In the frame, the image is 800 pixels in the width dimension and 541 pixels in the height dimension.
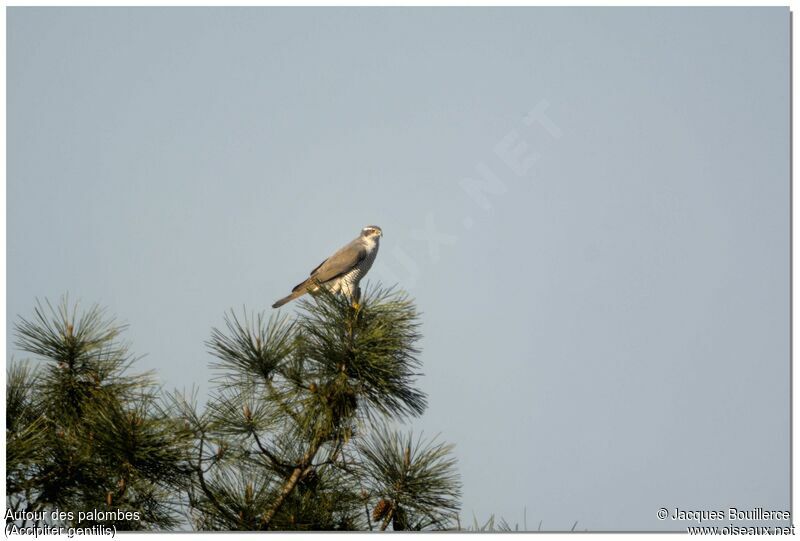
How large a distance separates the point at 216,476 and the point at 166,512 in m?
0.48

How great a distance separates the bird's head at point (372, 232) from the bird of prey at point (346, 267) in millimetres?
14

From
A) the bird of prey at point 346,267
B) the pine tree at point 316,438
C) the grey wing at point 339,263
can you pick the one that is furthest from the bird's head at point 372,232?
the pine tree at point 316,438

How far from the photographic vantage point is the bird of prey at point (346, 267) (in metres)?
10.9

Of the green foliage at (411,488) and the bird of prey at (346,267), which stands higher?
the bird of prey at (346,267)

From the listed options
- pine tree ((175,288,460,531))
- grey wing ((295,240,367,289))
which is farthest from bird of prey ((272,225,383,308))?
pine tree ((175,288,460,531))

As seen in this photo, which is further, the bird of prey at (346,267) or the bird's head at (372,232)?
the bird's head at (372,232)

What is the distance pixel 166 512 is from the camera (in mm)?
6570

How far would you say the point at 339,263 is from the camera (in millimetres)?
11008

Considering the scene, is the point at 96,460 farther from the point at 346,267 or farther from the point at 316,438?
the point at 346,267

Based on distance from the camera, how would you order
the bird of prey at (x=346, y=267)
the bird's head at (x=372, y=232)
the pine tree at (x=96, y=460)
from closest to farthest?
the pine tree at (x=96, y=460) < the bird of prey at (x=346, y=267) < the bird's head at (x=372, y=232)

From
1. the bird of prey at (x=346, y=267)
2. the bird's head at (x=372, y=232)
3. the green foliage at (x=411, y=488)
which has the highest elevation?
the bird's head at (x=372, y=232)

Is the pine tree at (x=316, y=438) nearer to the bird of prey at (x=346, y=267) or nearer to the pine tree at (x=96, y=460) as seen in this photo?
the pine tree at (x=96, y=460)

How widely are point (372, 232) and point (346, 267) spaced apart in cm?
76

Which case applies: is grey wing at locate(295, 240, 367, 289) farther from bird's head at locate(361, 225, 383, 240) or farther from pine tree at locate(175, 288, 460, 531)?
pine tree at locate(175, 288, 460, 531)
